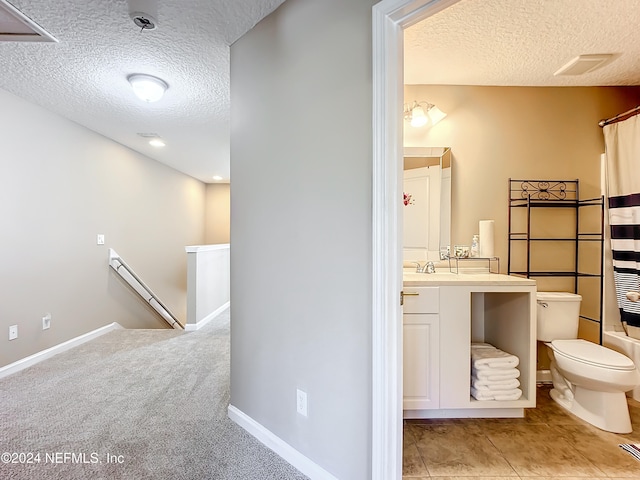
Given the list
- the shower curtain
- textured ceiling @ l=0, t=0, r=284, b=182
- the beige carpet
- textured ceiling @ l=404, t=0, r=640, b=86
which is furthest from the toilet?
textured ceiling @ l=0, t=0, r=284, b=182

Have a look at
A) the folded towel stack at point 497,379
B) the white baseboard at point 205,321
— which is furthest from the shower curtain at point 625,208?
the white baseboard at point 205,321

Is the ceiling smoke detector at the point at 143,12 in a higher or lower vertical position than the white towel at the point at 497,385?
higher

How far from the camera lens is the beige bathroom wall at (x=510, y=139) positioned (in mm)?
2395

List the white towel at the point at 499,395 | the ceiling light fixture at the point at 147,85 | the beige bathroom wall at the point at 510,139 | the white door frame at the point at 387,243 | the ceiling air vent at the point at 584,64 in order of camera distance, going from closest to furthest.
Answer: the white door frame at the point at 387,243 → the white towel at the point at 499,395 → the ceiling air vent at the point at 584,64 → the ceiling light fixture at the point at 147,85 → the beige bathroom wall at the point at 510,139

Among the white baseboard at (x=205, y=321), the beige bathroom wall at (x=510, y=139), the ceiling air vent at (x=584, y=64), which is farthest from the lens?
the white baseboard at (x=205, y=321)

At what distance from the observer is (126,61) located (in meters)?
2.10

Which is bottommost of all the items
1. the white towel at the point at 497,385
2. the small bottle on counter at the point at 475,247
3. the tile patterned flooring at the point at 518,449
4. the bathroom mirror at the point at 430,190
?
the tile patterned flooring at the point at 518,449

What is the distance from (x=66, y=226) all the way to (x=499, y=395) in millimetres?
4076

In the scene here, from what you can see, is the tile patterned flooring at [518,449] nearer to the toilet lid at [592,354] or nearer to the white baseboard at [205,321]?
the toilet lid at [592,354]

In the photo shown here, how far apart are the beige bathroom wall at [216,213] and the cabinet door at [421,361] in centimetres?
591

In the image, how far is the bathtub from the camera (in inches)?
84.2

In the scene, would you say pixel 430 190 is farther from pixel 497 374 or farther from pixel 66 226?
pixel 66 226

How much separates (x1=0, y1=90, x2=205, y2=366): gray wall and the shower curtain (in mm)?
4822

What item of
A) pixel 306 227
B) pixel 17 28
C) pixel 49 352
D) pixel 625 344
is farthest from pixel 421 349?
pixel 49 352
